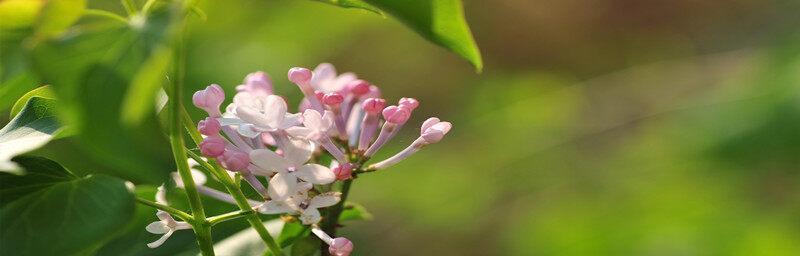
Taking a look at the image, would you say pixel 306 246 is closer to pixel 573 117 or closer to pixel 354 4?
pixel 354 4

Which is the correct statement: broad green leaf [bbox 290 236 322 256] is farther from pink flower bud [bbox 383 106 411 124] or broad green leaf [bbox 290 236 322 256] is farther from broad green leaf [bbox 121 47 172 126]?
broad green leaf [bbox 121 47 172 126]

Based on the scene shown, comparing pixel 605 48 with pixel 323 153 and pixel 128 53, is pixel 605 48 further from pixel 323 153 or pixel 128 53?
pixel 128 53

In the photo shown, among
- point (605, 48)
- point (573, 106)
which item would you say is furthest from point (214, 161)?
point (605, 48)

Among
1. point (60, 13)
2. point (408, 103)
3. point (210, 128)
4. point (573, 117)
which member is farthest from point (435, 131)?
point (573, 117)

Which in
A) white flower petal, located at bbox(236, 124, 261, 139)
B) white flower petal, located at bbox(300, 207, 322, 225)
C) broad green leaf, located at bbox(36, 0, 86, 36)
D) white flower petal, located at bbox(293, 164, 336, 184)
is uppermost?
broad green leaf, located at bbox(36, 0, 86, 36)

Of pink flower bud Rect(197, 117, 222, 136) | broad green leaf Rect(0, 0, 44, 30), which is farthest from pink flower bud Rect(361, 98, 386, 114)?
broad green leaf Rect(0, 0, 44, 30)

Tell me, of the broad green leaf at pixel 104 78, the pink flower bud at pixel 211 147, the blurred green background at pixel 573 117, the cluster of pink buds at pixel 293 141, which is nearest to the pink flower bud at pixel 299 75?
the cluster of pink buds at pixel 293 141

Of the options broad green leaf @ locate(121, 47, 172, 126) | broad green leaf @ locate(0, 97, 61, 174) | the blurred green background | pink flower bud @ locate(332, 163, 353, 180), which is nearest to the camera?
broad green leaf @ locate(121, 47, 172, 126)

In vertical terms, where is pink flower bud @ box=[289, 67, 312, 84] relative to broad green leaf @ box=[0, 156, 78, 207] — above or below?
above
